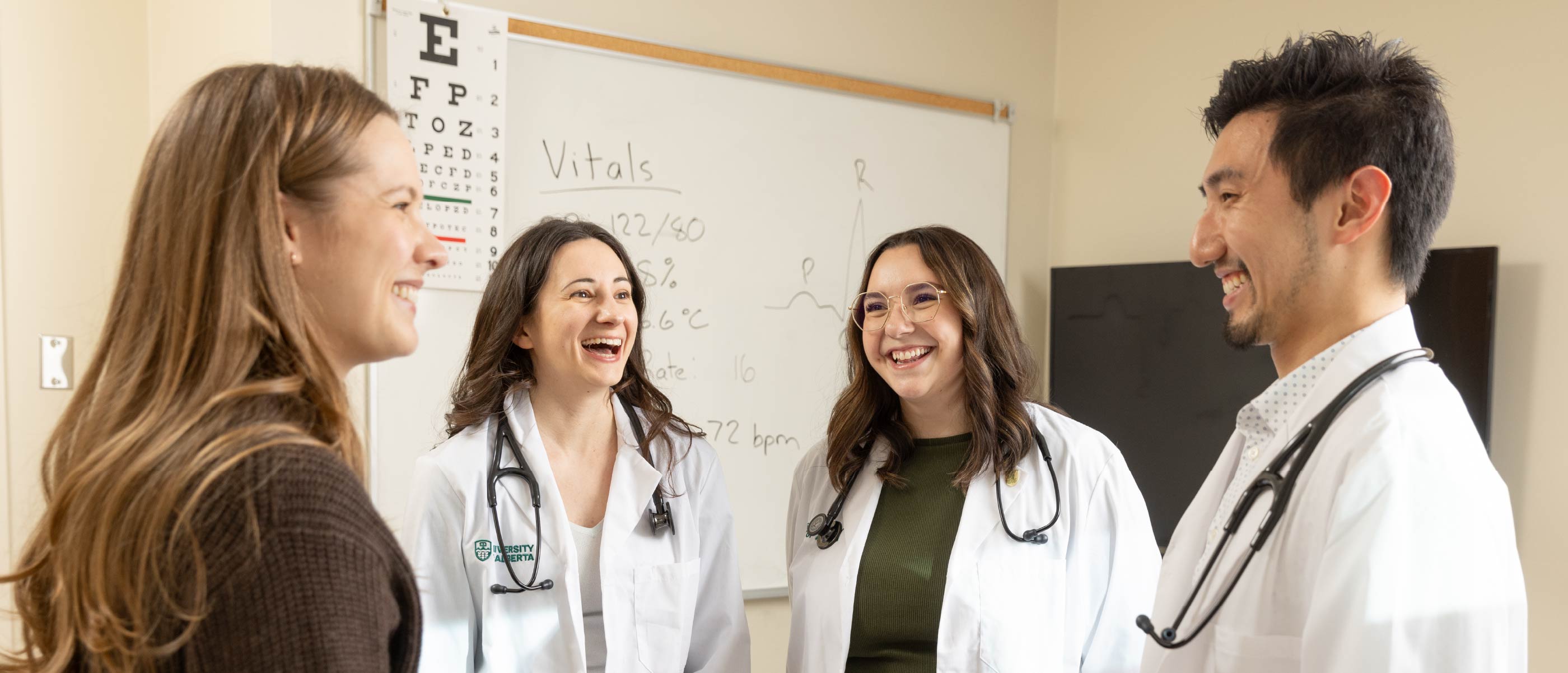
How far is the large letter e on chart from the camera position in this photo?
98.0 inches

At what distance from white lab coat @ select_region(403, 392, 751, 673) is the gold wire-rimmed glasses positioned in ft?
1.58

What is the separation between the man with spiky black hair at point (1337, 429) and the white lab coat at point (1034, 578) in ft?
1.36

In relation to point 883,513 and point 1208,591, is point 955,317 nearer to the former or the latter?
point 883,513

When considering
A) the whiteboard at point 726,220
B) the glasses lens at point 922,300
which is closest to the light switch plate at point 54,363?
the whiteboard at point 726,220

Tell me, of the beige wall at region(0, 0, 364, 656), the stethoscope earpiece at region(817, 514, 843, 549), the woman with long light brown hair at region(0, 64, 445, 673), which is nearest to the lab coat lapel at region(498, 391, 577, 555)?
the stethoscope earpiece at region(817, 514, 843, 549)

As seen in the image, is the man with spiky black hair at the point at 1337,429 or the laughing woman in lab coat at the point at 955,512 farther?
the laughing woman in lab coat at the point at 955,512

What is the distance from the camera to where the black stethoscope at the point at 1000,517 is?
1715 millimetres

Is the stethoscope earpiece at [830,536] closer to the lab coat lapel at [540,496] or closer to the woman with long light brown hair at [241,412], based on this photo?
the lab coat lapel at [540,496]

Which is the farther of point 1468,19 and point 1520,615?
point 1468,19

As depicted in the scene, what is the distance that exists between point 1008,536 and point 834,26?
199cm

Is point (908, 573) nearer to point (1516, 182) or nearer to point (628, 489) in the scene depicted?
point (628, 489)

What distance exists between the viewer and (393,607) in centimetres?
82

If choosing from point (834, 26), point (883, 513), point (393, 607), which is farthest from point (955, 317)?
point (834, 26)

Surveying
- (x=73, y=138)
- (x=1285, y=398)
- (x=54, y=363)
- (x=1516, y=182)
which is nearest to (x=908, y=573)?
(x=1285, y=398)
